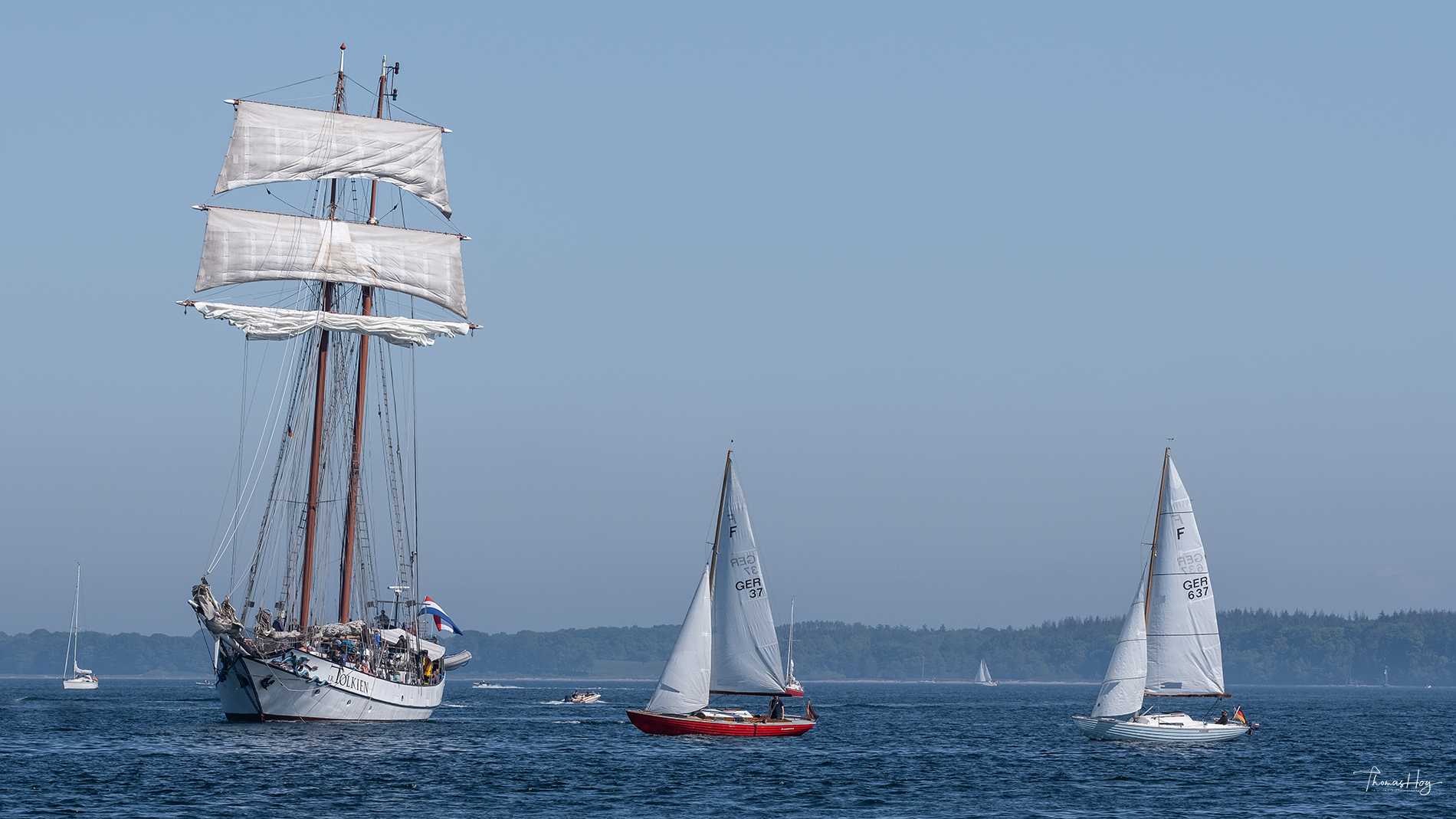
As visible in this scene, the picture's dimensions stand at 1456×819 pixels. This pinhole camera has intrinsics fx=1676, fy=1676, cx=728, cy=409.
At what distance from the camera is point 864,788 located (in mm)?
67125

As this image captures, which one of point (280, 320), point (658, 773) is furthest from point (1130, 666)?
point (280, 320)

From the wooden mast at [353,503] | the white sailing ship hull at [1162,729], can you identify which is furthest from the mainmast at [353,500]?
the white sailing ship hull at [1162,729]

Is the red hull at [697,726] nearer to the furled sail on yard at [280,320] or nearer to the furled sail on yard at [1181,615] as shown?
the furled sail on yard at [1181,615]

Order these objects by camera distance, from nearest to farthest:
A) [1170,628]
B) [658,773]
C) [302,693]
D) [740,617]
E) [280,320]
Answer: [658,773], [740,617], [1170,628], [302,693], [280,320]

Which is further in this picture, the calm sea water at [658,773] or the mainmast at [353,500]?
the mainmast at [353,500]

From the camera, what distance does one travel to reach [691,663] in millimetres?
78812

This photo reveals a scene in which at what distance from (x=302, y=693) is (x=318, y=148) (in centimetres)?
3742

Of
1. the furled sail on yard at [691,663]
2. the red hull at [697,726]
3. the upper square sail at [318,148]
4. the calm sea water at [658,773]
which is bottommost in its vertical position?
the calm sea water at [658,773]

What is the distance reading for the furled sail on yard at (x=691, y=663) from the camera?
258 feet

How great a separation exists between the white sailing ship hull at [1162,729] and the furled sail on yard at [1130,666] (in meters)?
0.85

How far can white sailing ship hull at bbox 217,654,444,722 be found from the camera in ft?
281

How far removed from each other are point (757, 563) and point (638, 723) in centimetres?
993

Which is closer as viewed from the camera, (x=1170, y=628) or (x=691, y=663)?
(x=691, y=663)

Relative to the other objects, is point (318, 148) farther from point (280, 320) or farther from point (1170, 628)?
point (1170, 628)
